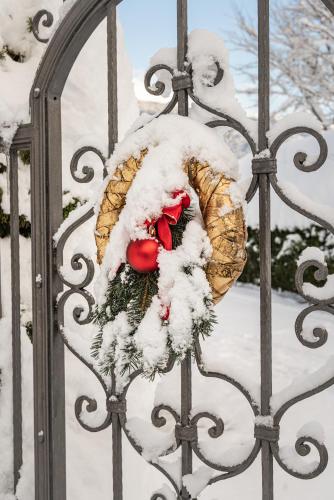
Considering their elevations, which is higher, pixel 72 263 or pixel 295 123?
pixel 295 123

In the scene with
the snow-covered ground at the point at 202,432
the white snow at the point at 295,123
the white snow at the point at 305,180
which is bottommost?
the snow-covered ground at the point at 202,432

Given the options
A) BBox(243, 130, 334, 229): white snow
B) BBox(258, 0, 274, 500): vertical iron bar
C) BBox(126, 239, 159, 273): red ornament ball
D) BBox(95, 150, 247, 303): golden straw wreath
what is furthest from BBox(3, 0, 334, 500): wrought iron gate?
BBox(243, 130, 334, 229): white snow

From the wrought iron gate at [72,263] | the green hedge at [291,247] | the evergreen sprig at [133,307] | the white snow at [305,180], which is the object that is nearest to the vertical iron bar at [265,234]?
the wrought iron gate at [72,263]

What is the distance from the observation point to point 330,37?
32.1 feet

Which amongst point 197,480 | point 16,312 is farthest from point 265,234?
point 16,312

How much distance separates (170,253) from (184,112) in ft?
1.34

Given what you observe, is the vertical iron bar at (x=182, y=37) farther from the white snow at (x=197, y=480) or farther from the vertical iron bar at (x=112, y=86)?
the white snow at (x=197, y=480)

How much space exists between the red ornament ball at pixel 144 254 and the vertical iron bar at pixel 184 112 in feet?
0.99

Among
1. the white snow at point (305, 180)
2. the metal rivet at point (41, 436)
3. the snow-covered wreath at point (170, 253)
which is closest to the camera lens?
the snow-covered wreath at point (170, 253)

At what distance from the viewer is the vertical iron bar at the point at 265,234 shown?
1201 millimetres

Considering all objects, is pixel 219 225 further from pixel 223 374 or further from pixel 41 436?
pixel 41 436

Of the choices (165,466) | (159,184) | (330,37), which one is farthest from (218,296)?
(330,37)

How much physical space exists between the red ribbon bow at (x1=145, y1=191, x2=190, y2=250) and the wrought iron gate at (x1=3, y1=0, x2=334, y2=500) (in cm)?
19

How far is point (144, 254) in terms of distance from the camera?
3.62ft
